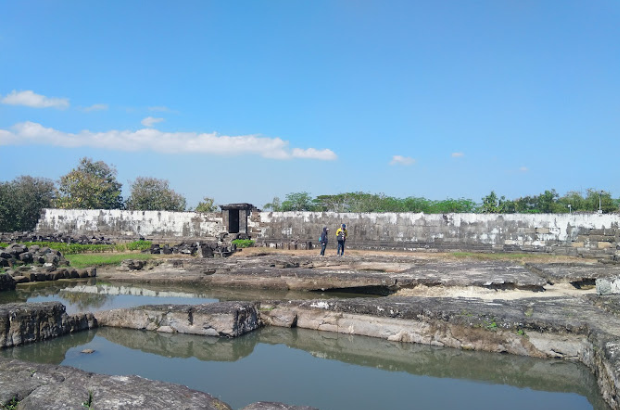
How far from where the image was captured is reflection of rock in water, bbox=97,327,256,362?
6.16 meters

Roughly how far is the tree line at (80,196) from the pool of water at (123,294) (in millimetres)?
16867

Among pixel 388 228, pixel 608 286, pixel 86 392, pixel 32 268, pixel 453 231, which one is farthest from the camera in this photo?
pixel 388 228

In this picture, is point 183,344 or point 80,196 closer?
point 183,344

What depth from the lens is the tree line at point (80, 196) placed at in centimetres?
2894

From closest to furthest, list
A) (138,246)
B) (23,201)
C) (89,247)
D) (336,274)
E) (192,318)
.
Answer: (192,318)
(336,274)
(89,247)
(138,246)
(23,201)

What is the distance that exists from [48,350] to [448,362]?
17.4 feet

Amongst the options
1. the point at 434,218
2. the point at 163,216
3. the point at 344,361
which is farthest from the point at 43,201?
the point at 344,361

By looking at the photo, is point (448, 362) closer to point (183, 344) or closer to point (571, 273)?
point (183, 344)

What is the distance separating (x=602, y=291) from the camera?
7.58 meters

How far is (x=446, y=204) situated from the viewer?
35.9 m

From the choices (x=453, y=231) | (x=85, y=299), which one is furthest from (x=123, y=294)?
(x=453, y=231)

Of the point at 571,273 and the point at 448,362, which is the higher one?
the point at 571,273

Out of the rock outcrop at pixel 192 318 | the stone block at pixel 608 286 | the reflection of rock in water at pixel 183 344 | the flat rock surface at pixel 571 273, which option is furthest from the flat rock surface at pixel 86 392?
the flat rock surface at pixel 571 273

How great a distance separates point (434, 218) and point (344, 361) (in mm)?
14234
